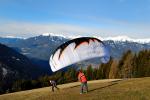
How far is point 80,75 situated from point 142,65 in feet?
406

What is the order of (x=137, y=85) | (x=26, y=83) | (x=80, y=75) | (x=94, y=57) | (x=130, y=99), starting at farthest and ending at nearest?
1. (x=26, y=83)
2. (x=137, y=85)
3. (x=80, y=75)
4. (x=94, y=57)
5. (x=130, y=99)

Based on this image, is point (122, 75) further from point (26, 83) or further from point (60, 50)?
point (60, 50)

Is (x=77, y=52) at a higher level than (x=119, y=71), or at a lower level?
higher

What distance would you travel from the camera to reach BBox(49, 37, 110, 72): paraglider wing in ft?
147

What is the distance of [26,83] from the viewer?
185 m

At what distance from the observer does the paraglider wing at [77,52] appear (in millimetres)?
44719

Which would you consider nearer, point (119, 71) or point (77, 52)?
point (77, 52)

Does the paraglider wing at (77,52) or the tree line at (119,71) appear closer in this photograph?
the paraglider wing at (77,52)

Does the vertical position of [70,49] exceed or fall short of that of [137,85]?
it exceeds it

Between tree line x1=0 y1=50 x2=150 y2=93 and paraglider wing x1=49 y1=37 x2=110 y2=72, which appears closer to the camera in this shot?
paraglider wing x1=49 y1=37 x2=110 y2=72

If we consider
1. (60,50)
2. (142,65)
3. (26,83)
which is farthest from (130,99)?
(26,83)

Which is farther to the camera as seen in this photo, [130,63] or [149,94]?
[130,63]

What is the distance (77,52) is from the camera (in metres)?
44.8

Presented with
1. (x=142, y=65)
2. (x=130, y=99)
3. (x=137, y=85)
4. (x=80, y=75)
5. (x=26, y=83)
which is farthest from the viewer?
(x=26, y=83)
